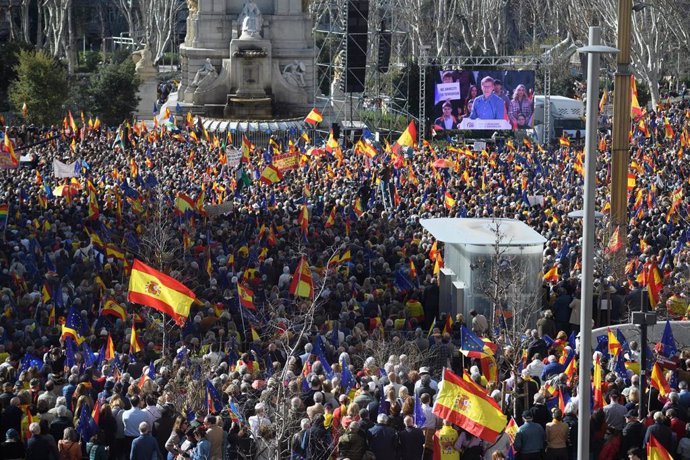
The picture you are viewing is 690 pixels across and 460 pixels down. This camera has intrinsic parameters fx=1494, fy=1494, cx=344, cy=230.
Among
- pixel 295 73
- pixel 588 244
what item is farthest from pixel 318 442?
pixel 295 73

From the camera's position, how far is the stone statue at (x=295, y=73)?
58.2 meters

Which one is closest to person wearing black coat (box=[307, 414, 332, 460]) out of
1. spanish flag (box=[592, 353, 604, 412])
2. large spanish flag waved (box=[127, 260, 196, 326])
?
spanish flag (box=[592, 353, 604, 412])

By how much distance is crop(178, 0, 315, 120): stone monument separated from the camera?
57438mm

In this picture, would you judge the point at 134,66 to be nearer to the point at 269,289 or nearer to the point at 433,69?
the point at 433,69

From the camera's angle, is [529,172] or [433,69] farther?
[433,69]

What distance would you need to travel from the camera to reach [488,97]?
171 feet

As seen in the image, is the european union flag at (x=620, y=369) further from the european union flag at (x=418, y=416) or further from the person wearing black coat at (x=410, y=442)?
the person wearing black coat at (x=410, y=442)

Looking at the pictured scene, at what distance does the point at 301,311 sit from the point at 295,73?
38940 mm

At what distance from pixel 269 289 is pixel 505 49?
208 feet

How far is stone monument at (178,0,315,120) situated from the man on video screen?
28.2 ft

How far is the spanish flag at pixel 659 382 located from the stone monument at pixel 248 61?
4076cm

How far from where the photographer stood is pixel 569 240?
26891 mm

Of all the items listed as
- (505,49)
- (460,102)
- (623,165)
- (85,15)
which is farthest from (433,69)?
(85,15)

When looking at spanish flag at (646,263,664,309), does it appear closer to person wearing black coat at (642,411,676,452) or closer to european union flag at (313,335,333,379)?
european union flag at (313,335,333,379)
